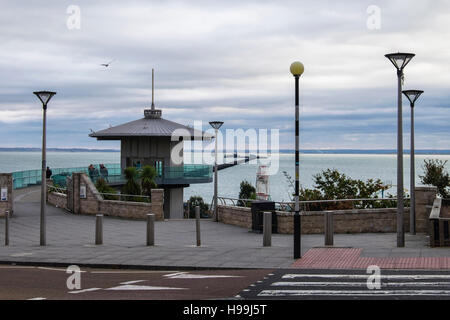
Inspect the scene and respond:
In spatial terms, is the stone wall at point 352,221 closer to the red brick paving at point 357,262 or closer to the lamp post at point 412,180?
the lamp post at point 412,180

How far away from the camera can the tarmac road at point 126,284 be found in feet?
34.1

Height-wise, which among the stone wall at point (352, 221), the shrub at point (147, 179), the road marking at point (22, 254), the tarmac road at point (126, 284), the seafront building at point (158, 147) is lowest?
the road marking at point (22, 254)

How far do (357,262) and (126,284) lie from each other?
5.27 metres

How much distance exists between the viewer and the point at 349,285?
11031 mm

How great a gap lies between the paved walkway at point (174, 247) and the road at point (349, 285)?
1643 mm

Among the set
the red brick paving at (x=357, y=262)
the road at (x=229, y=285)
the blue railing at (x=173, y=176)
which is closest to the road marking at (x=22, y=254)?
the road at (x=229, y=285)

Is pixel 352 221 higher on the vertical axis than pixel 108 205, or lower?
lower

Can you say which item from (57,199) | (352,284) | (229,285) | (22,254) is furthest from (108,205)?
(352,284)

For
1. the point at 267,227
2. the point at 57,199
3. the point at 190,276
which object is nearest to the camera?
the point at 190,276

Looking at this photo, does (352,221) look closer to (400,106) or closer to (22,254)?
(400,106)

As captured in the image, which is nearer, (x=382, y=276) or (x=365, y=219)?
(x=382, y=276)

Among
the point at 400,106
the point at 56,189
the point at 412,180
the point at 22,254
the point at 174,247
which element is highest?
the point at 400,106
